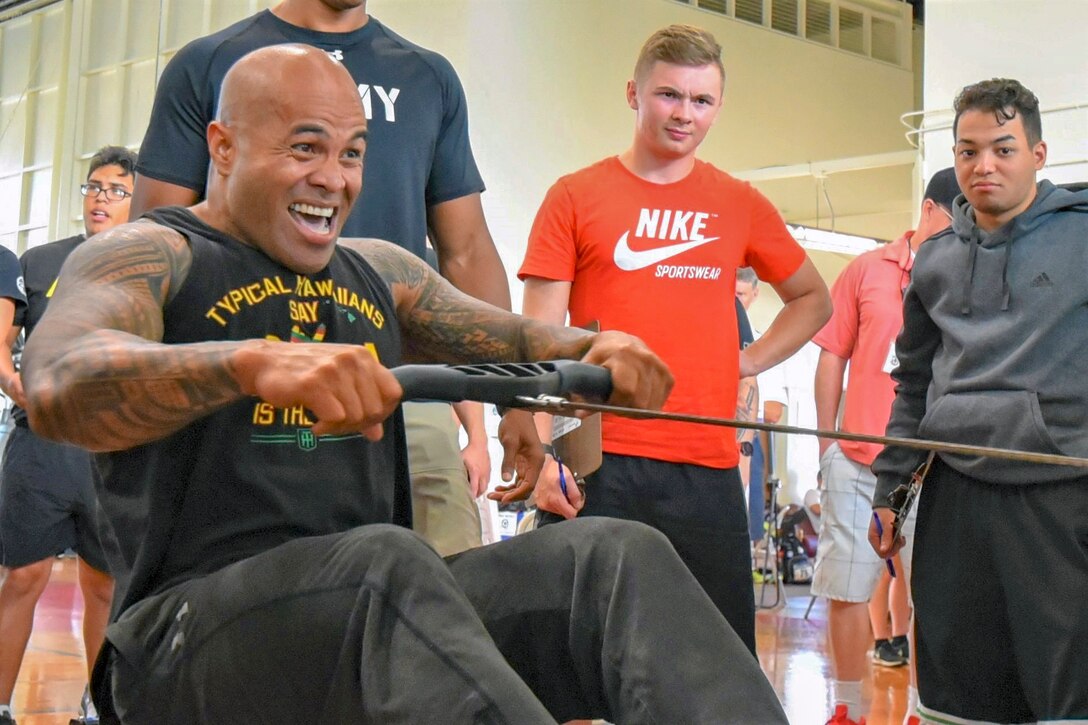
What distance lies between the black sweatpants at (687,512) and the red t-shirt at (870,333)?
1392mm

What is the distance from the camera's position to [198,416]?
1.69 meters

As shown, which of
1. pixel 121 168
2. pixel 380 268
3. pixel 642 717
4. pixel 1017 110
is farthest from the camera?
pixel 121 168

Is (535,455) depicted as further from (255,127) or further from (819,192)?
(819,192)

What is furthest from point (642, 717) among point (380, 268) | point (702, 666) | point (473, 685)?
point (380, 268)

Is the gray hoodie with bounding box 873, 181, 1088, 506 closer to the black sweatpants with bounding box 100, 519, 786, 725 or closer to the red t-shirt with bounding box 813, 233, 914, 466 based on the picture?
the red t-shirt with bounding box 813, 233, 914, 466

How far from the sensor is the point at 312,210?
2023 millimetres

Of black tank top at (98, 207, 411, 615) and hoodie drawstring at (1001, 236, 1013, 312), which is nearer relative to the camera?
black tank top at (98, 207, 411, 615)

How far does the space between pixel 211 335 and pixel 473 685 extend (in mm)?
690

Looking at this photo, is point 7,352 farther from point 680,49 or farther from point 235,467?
point 235,467

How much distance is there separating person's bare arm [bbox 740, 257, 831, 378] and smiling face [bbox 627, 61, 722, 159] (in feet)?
1.54

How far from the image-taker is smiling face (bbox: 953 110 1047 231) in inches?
121

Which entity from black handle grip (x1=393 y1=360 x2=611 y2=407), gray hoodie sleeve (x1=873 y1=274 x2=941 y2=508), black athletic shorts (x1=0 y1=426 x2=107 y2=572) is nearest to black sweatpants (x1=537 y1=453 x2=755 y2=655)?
gray hoodie sleeve (x1=873 y1=274 x2=941 y2=508)

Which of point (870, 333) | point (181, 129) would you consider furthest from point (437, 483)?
point (870, 333)

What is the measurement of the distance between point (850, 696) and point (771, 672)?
6.20 ft
